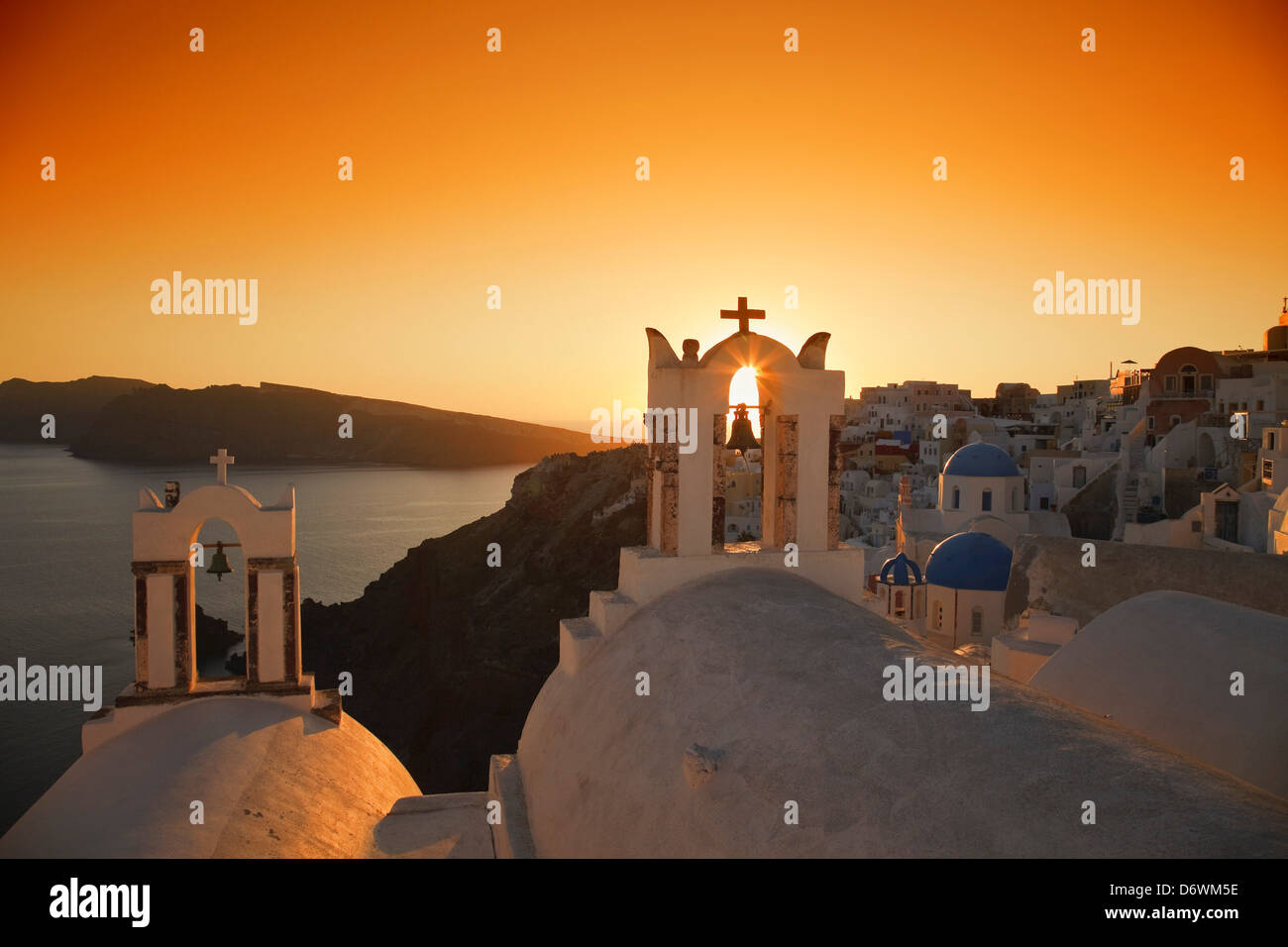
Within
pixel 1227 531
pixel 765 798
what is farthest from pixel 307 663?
pixel 765 798

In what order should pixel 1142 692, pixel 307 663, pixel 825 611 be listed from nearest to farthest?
pixel 825 611 → pixel 1142 692 → pixel 307 663

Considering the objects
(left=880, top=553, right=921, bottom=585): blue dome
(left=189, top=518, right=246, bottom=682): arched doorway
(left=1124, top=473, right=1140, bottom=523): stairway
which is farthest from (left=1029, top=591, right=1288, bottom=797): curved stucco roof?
(left=1124, top=473, right=1140, bottom=523): stairway

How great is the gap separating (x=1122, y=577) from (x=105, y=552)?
72.9 meters

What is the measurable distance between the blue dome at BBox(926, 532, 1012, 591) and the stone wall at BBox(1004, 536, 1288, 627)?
1926 millimetres

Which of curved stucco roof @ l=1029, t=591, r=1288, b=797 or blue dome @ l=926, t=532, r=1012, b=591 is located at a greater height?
curved stucco roof @ l=1029, t=591, r=1288, b=797

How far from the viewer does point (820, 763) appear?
478 centimetres

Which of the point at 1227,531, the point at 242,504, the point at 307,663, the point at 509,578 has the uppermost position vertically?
the point at 242,504

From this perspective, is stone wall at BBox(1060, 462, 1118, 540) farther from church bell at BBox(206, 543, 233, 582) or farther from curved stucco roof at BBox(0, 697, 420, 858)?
church bell at BBox(206, 543, 233, 582)

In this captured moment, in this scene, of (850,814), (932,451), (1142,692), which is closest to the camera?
(850,814)

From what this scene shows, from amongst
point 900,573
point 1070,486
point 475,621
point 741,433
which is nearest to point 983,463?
point 900,573

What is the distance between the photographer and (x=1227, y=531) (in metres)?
29.7

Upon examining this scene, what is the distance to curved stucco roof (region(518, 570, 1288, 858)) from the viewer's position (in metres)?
3.85
